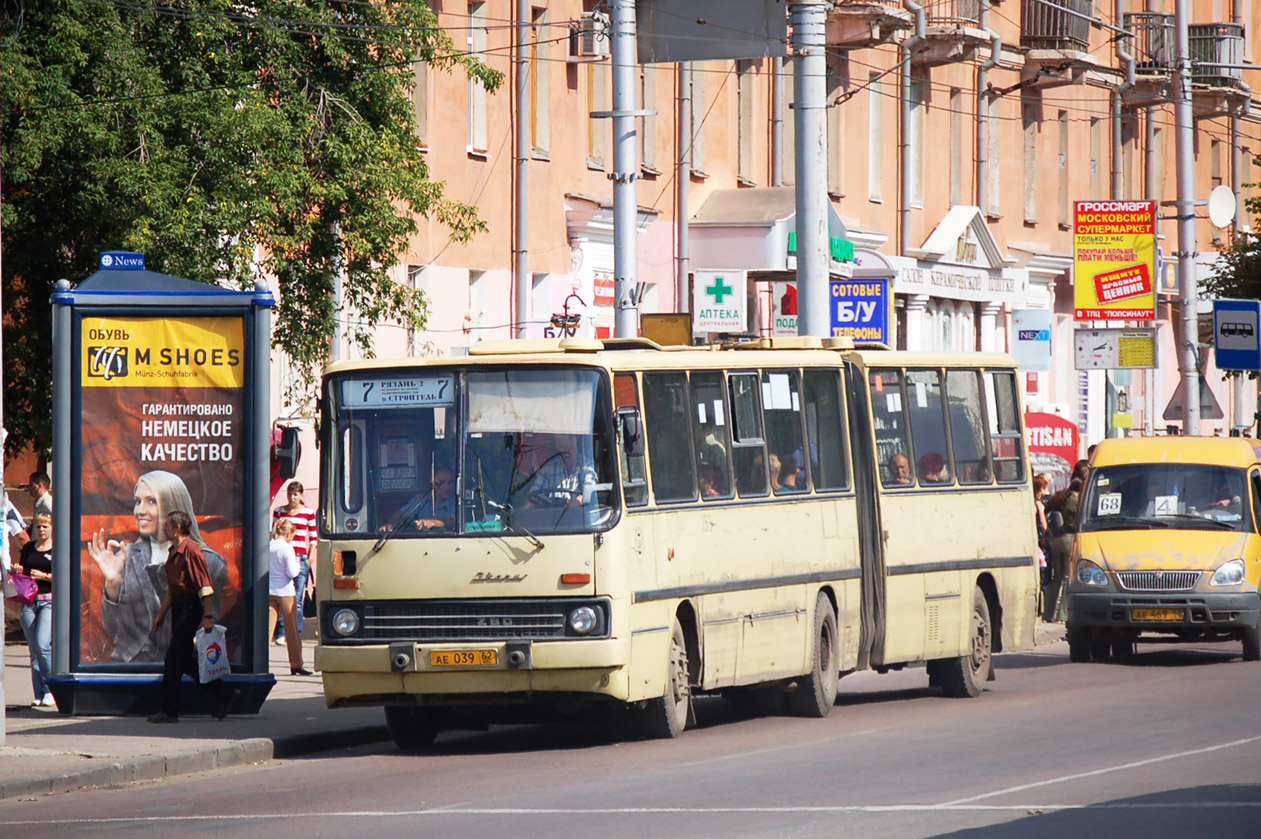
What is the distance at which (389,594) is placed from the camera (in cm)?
1520

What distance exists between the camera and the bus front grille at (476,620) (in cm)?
1504

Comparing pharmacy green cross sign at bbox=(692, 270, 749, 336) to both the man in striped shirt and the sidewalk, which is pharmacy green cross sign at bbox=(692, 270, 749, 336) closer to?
the man in striped shirt

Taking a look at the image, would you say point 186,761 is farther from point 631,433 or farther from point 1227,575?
point 1227,575

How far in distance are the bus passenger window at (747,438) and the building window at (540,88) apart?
17.3 metres

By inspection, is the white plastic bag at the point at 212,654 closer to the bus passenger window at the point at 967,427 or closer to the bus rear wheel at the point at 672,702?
the bus rear wheel at the point at 672,702

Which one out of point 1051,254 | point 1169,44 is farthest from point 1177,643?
point 1169,44

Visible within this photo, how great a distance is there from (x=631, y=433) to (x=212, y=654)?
3696mm

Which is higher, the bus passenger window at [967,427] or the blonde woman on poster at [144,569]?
the bus passenger window at [967,427]

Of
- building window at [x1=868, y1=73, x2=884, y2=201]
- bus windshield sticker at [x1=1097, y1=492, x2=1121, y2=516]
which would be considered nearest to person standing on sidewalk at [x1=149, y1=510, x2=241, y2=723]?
bus windshield sticker at [x1=1097, y1=492, x2=1121, y2=516]

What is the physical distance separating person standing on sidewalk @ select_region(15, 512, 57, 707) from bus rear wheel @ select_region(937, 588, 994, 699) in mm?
7421

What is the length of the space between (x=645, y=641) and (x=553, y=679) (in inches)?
30.0

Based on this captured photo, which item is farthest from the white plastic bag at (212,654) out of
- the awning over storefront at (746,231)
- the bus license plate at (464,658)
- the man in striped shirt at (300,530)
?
the awning over storefront at (746,231)

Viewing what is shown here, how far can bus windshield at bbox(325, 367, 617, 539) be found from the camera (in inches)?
599

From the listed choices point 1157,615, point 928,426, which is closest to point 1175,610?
point 1157,615
